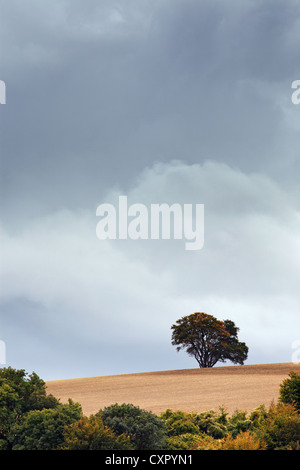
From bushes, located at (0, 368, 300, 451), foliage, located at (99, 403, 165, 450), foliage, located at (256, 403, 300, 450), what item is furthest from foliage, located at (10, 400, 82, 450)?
foliage, located at (256, 403, 300, 450)

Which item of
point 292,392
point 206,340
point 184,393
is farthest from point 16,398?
point 206,340

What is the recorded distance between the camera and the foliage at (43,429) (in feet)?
58.6

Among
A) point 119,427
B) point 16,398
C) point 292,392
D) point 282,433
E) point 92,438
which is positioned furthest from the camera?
point 292,392

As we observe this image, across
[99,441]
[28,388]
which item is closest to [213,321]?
[28,388]

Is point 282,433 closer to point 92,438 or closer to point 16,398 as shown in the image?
point 92,438

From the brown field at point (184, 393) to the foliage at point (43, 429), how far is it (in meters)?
10.6

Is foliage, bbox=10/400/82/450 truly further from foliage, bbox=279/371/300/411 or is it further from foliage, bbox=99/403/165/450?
foliage, bbox=279/371/300/411

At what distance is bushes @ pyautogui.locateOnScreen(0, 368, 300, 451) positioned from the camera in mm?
16719

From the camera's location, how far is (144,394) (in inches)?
1486

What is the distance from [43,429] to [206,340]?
49.1m

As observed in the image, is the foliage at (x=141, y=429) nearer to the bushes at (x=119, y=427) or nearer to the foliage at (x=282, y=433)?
the bushes at (x=119, y=427)

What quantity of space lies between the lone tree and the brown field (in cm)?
1291

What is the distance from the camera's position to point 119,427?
18.0m

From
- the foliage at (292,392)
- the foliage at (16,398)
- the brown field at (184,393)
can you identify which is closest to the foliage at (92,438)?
the foliage at (16,398)
